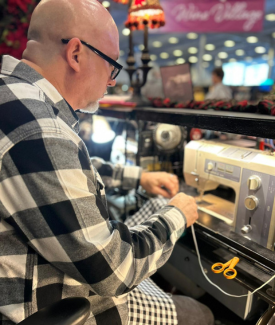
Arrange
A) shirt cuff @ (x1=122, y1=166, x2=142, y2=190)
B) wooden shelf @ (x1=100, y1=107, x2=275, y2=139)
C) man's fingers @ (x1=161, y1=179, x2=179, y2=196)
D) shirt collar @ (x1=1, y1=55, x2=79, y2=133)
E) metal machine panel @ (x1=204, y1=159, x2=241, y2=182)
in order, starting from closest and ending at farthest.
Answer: shirt collar @ (x1=1, y1=55, x2=79, y2=133), wooden shelf @ (x1=100, y1=107, x2=275, y2=139), metal machine panel @ (x1=204, y1=159, x2=241, y2=182), man's fingers @ (x1=161, y1=179, x2=179, y2=196), shirt cuff @ (x1=122, y1=166, x2=142, y2=190)

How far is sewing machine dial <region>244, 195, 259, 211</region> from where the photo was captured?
1.03 meters

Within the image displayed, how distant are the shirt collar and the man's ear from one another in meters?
0.09

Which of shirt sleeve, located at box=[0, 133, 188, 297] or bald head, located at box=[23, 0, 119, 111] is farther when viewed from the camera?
bald head, located at box=[23, 0, 119, 111]

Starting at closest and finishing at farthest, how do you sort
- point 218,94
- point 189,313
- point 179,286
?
point 189,313 → point 179,286 → point 218,94

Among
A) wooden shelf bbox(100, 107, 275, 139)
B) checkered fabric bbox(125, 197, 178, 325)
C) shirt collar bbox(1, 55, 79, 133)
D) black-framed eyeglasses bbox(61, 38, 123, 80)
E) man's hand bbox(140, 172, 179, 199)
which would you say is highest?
black-framed eyeglasses bbox(61, 38, 123, 80)

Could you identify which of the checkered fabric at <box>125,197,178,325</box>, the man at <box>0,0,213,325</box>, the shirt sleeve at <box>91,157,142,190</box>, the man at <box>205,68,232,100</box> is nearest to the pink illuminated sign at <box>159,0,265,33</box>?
the man at <box>205,68,232,100</box>

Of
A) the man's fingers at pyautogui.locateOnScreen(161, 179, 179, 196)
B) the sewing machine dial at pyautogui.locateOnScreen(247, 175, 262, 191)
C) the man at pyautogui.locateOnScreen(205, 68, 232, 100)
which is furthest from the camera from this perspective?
the man at pyautogui.locateOnScreen(205, 68, 232, 100)

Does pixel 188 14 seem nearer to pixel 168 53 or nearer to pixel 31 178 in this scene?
pixel 31 178

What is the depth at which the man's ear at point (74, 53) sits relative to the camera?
2.58 ft

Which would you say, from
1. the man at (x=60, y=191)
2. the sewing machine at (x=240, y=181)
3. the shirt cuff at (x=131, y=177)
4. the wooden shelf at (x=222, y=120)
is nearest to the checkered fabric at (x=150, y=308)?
the man at (x=60, y=191)

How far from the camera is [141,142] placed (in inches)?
65.5

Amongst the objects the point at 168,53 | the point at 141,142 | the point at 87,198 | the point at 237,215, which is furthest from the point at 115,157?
the point at 168,53

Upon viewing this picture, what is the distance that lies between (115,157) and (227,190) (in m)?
0.92

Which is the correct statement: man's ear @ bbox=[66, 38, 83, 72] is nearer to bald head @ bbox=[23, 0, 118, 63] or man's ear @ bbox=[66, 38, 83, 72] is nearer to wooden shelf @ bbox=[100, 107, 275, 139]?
bald head @ bbox=[23, 0, 118, 63]
